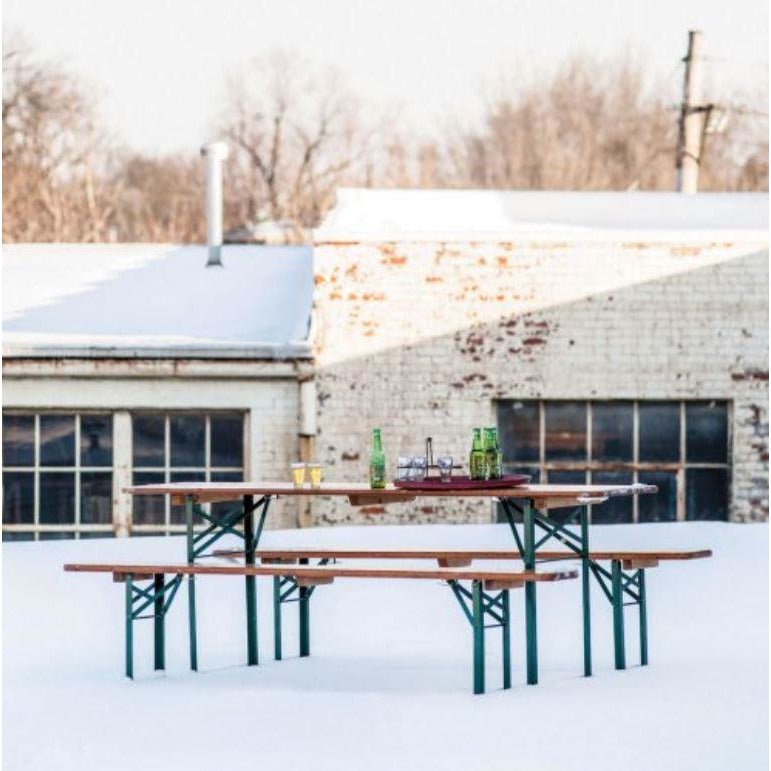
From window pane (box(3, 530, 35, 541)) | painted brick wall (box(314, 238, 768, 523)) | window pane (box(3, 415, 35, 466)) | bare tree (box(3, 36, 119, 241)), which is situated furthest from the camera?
bare tree (box(3, 36, 119, 241))

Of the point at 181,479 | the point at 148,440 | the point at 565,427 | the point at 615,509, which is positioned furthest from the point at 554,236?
the point at 148,440

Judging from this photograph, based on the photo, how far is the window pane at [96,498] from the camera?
61.1 feet

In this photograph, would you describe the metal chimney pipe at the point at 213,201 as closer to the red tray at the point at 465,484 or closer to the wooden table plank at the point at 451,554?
the wooden table plank at the point at 451,554

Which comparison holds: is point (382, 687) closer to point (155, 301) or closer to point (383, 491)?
point (383, 491)

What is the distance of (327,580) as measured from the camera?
384 inches

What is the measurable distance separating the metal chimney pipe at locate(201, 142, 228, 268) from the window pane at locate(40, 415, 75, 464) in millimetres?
3476

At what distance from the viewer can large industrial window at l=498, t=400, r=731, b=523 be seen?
1847 centimetres

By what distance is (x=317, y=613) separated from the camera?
40.2 ft

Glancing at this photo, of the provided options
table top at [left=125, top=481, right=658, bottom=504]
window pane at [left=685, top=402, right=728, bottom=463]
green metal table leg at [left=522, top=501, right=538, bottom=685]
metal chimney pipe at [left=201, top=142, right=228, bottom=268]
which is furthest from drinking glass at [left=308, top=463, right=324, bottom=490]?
metal chimney pipe at [left=201, top=142, right=228, bottom=268]

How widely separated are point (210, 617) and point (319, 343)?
646 cm

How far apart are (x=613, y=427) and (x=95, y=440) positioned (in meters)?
4.81

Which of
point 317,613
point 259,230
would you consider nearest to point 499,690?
point 317,613

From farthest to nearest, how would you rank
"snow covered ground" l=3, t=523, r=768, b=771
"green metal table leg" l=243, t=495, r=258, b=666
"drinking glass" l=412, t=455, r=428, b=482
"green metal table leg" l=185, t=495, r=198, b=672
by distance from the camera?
1. "green metal table leg" l=243, t=495, r=258, b=666
2. "green metal table leg" l=185, t=495, r=198, b=672
3. "drinking glass" l=412, t=455, r=428, b=482
4. "snow covered ground" l=3, t=523, r=768, b=771

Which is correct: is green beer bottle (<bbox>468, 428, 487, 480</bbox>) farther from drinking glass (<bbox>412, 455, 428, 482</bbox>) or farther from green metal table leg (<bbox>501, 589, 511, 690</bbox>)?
green metal table leg (<bbox>501, 589, 511, 690</bbox>)
